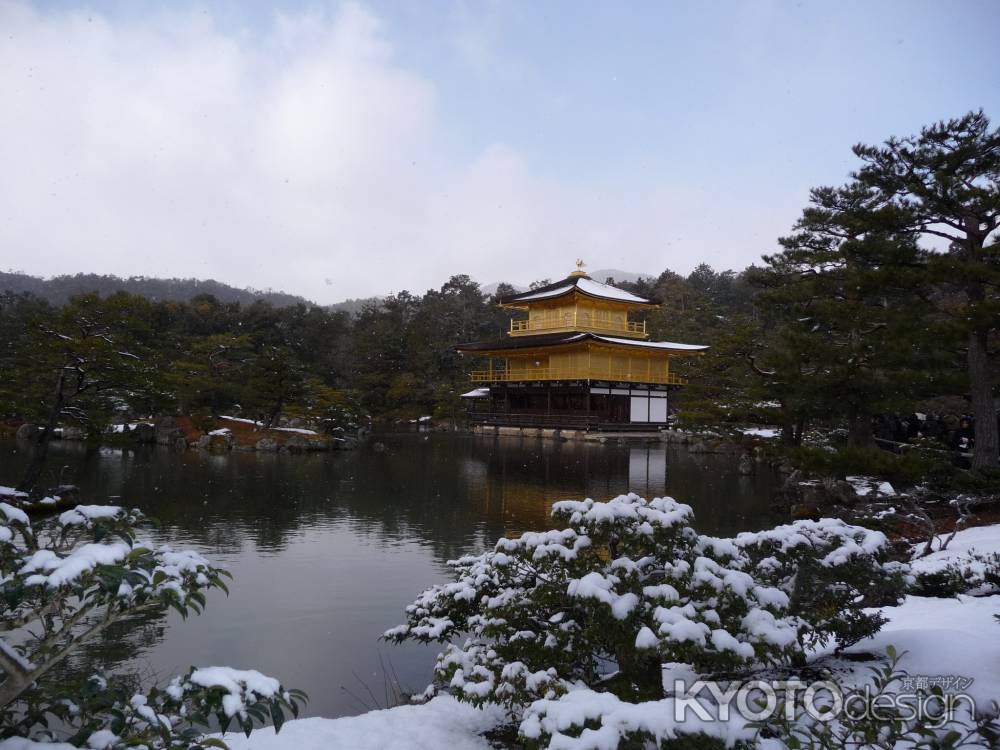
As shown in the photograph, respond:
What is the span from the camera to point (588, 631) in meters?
3.31

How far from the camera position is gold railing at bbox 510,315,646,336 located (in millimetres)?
31922

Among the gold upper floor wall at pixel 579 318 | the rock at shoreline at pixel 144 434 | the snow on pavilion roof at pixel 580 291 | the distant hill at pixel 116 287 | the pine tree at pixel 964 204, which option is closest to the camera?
the pine tree at pixel 964 204

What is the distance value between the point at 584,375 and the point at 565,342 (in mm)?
1769

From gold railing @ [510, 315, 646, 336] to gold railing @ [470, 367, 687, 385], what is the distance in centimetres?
241

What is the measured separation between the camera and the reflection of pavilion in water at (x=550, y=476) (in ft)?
37.8

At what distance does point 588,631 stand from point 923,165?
970 centimetres

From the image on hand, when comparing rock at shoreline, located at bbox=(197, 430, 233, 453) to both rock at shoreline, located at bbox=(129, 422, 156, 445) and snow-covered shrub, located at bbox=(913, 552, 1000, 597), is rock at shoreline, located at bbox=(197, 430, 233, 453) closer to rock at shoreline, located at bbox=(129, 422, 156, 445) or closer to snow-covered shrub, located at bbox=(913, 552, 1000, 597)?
rock at shoreline, located at bbox=(129, 422, 156, 445)

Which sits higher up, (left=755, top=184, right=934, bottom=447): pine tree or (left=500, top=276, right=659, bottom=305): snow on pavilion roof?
(left=500, top=276, right=659, bottom=305): snow on pavilion roof

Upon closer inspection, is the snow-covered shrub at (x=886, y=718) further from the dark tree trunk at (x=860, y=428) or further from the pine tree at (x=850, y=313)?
the dark tree trunk at (x=860, y=428)

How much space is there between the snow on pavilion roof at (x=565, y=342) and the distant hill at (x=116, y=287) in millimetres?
40474

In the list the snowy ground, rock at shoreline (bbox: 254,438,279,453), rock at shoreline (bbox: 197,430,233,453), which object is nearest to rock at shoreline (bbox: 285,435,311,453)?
rock at shoreline (bbox: 254,438,279,453)

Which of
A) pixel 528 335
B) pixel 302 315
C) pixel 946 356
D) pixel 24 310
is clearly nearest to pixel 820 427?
pixel 946 356

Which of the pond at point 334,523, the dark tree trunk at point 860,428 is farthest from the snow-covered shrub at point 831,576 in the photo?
the dark tree trunk at point 860,428

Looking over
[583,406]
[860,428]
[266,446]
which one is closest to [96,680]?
[860,428]
